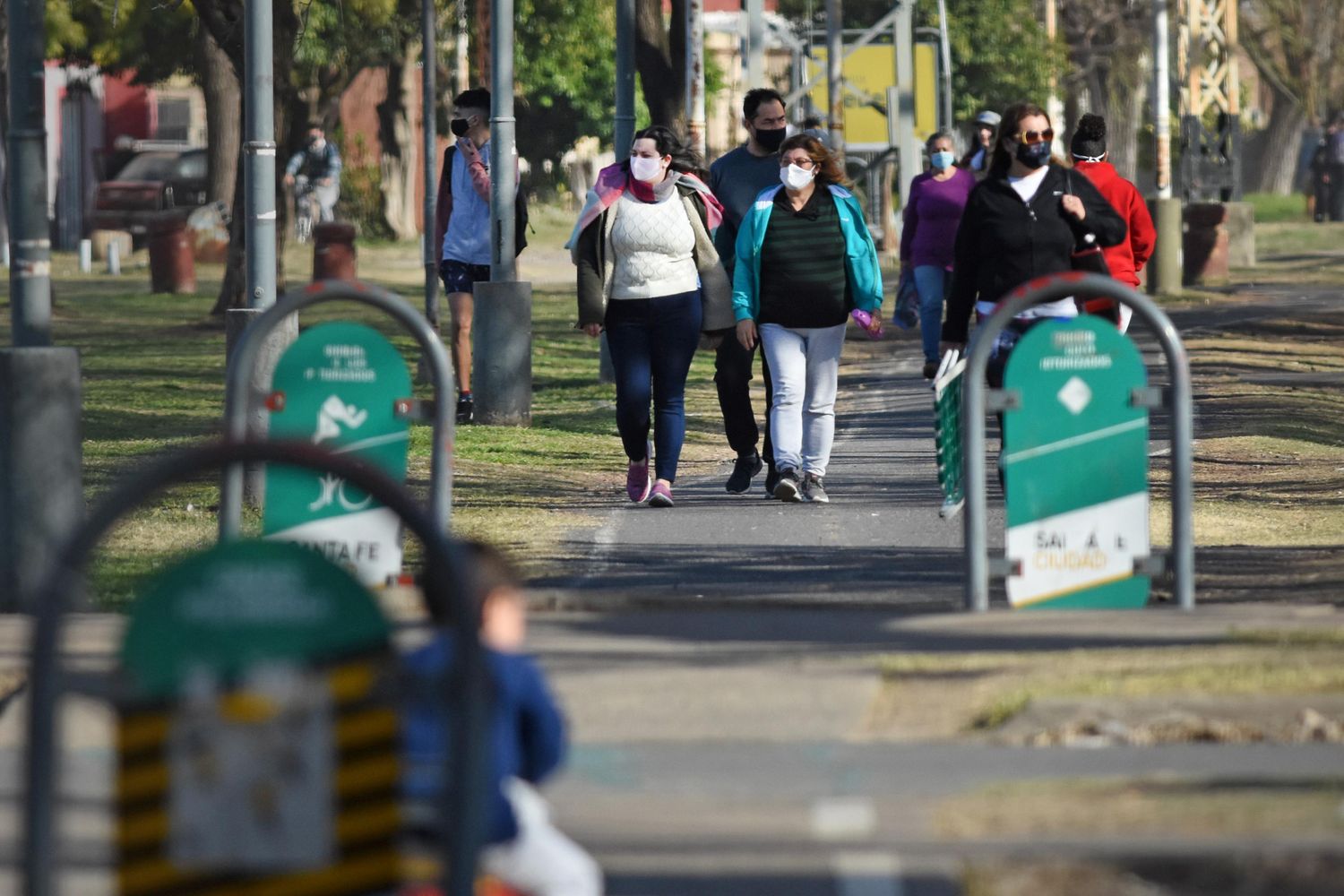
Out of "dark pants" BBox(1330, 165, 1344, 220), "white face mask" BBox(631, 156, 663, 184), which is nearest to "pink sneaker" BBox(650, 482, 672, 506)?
"white face mask" BBox(631, 156, 663, 184)

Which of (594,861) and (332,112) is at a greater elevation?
(332,112)

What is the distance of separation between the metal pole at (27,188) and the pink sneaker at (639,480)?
3506mm

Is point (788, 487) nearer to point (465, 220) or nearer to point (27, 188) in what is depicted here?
point (27, 188)

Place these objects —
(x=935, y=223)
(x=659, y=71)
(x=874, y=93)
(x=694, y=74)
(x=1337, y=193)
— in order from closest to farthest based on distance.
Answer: (x=935, y=223), (x=694, y=74), (x=659, y=71), (x=874, y=93), (x=1337, y=193)

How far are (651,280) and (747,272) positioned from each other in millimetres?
439

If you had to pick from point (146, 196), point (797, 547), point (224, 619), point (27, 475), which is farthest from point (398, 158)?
point (224, 619)

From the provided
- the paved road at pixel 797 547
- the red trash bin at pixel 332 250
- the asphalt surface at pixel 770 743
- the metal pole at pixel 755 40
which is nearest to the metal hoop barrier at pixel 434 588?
the asphalt surface at pixel 770 743

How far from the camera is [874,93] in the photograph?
1690 inches

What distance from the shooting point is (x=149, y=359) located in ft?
69.6

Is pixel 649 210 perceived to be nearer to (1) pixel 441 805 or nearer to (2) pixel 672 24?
(1) pixel 441 805

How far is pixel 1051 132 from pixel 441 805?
614cm

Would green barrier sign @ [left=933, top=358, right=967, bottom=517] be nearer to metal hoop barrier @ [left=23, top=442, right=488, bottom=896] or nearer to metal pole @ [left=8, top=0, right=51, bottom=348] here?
metal pole @ [left=8, top=0, right=51, bottom=348]

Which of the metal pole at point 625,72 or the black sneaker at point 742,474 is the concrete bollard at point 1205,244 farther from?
the black sneaker at point 742,474

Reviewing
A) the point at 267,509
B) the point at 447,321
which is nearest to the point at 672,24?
the point at 447,321
